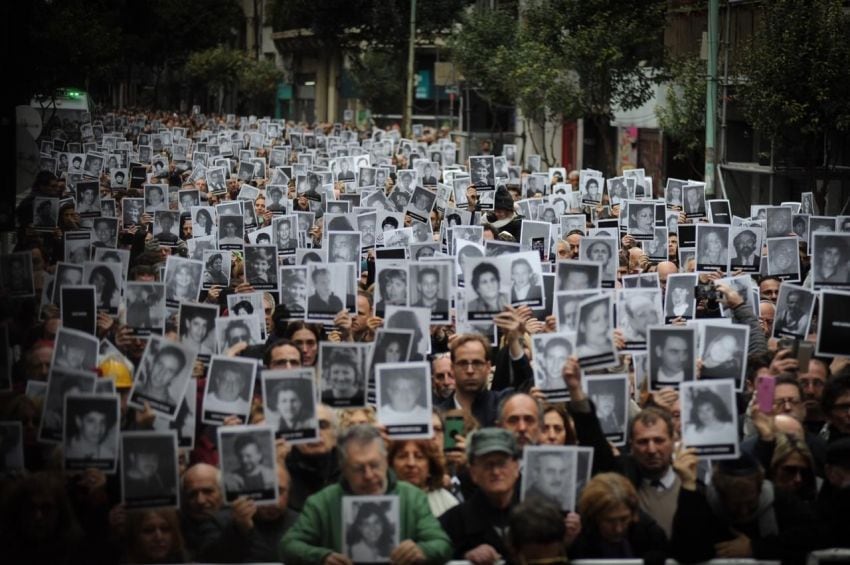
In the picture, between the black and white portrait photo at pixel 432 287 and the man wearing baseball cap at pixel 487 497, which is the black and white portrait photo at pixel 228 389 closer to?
the man wearing baseball cap at pixel 487 497

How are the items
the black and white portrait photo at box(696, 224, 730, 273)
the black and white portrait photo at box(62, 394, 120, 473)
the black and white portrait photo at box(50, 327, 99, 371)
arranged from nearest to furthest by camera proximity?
the black and white portrait photo at box(62, 394, 120, 473) < the black and white portrait photo at box(50, 327, 99, 371) < the black and white portrait photo at box(696, 224, 730, 273)

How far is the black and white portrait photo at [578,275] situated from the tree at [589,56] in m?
24.3

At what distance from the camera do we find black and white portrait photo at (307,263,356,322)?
38.9 ft

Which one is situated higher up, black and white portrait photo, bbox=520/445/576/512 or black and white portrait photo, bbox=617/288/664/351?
black and white portrait photo, bbox=617/288/664/351

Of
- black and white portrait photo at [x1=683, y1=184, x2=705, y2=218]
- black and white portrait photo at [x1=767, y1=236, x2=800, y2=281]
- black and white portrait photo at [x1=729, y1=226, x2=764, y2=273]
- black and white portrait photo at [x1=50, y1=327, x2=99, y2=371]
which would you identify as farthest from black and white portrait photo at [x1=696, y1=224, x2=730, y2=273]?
black and white portrait photo at [x1=50, y1=327, x2=99, y2=371]

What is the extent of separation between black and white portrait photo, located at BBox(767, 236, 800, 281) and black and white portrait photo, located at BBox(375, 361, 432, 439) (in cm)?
660

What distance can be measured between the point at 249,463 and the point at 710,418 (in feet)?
6.94

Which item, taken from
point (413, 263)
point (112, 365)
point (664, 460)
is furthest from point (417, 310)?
point (664, 460)

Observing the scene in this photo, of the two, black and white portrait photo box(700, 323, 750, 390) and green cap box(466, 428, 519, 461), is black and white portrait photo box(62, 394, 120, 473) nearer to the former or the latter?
green cap box(466, 428, 519, 461)

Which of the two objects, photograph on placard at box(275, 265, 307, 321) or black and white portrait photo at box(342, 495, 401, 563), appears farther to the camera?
photograph on placard at box(275, 265, 307, 321)

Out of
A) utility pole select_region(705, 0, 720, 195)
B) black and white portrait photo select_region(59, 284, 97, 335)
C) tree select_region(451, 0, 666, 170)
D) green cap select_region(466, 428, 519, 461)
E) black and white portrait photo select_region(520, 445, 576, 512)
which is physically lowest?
black and white portrait photo select_region(520, 445, 576, 512)

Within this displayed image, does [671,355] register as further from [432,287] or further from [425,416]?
[432,287]

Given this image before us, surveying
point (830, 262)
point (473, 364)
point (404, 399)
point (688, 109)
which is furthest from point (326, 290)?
point (688, 109)

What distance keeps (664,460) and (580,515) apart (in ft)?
2.71
